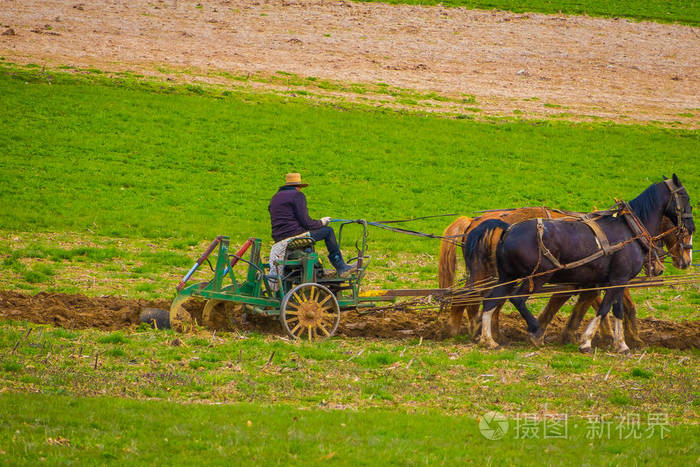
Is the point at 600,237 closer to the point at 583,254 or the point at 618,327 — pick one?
the point at 583,254

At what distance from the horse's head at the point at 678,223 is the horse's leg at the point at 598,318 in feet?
4.65

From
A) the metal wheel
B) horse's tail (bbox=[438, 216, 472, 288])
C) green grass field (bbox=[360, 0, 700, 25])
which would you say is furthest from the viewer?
green grass field (bbox=[360, 0, 700, 25])

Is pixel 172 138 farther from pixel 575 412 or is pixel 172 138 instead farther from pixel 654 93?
pixel 654 93

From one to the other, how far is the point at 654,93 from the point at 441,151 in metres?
16.4

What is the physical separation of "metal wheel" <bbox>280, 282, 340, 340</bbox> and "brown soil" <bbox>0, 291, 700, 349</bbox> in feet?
2.04

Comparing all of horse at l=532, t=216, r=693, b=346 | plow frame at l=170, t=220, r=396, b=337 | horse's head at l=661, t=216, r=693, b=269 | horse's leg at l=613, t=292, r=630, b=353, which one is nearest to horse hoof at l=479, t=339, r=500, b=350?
horse at l=532, t=216, r=693, b=346

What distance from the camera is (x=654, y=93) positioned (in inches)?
1572

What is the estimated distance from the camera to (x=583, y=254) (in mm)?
11500

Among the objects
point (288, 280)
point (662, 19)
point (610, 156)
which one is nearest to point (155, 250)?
point (288, 280)

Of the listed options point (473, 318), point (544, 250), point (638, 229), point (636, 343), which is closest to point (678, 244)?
point (638, 229)

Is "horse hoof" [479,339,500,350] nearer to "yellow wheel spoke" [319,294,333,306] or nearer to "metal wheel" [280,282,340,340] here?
"metal wheel" [280,282,340,340]

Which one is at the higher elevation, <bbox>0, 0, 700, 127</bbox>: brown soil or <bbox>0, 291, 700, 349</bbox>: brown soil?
<bbox>0, 0, 700, 127</bbox>: brown soil

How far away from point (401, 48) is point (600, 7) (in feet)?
59.7

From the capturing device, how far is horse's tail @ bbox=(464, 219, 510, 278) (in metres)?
11.9
